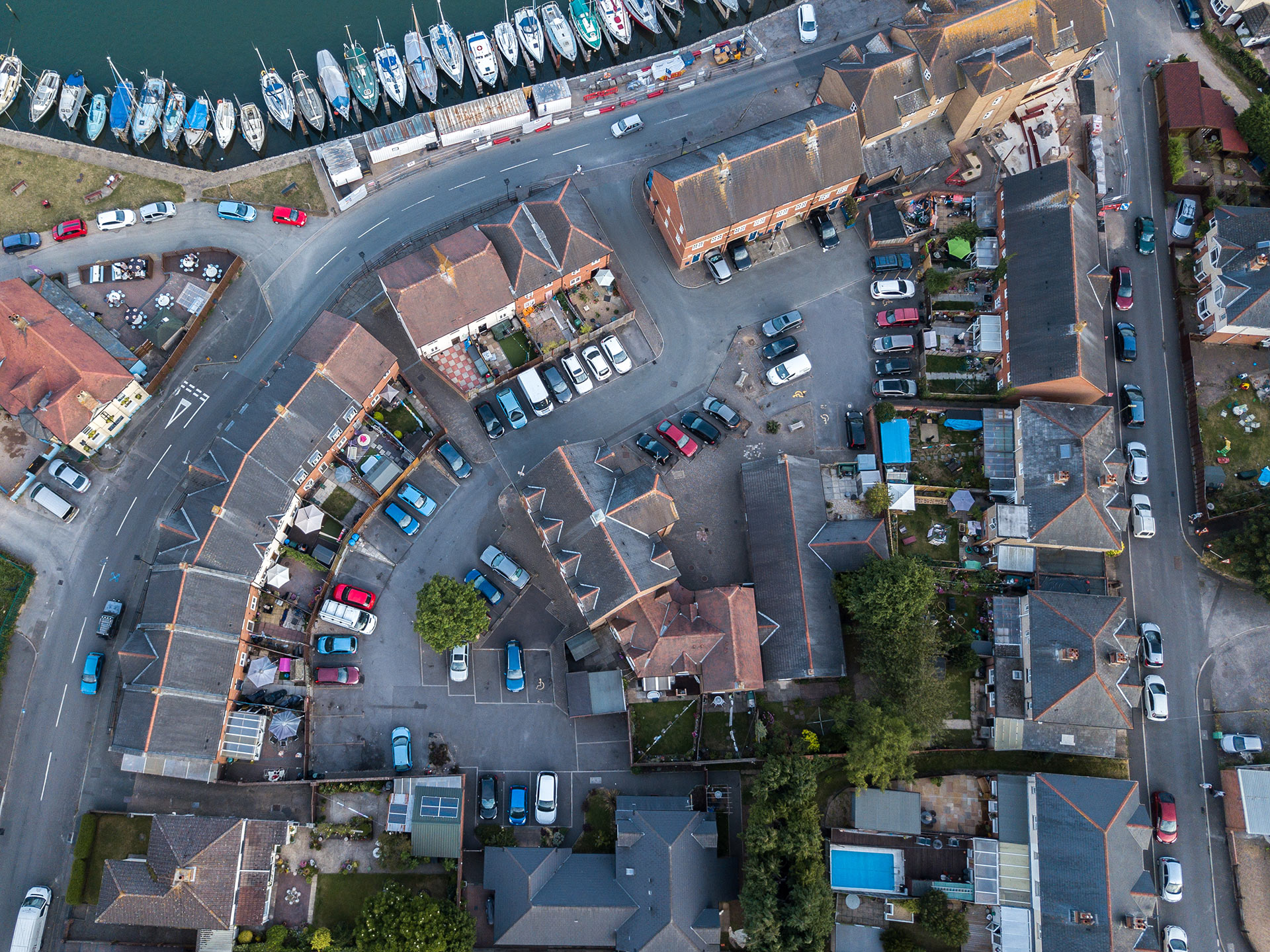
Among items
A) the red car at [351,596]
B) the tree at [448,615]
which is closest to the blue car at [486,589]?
the tree at [448,615]

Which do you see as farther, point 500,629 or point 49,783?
point 500,629

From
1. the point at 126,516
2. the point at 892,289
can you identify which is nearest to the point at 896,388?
the point at 892,289

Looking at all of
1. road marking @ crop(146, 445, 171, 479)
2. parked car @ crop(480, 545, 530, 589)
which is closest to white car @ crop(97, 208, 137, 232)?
road marking @ crop(146, 445, 171, 479)

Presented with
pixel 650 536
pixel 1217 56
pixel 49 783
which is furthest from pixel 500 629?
pixel 1217 56

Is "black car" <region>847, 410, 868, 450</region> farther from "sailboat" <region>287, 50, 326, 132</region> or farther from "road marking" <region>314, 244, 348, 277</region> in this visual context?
"sailboat" <region>287, 50, 326, 132</region>

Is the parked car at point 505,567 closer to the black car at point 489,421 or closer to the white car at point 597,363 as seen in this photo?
the black car at point 489,421

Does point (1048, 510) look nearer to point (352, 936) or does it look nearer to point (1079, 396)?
point (1079, 396)

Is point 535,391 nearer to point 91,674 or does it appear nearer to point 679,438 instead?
point 679,438
